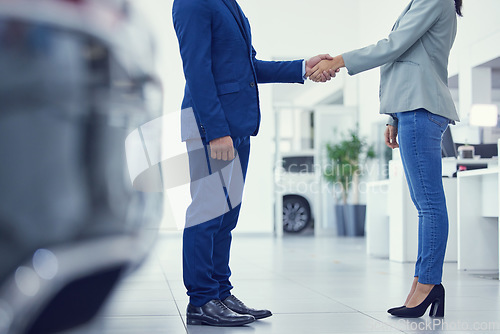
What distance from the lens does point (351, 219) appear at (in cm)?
920

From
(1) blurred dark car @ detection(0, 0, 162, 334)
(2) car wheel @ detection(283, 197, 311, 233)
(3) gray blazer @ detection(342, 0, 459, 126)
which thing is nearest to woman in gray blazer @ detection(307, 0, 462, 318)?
(3) gray blazer @ detection(342, 0, 459, 126)

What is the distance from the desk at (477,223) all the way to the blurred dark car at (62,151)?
3357 millimetres

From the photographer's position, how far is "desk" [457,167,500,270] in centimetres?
421

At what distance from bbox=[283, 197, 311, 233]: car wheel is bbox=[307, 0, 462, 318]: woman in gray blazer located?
758 centimetres

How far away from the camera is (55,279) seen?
1086mm

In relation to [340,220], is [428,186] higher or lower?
higher

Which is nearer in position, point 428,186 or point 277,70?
point 428,186

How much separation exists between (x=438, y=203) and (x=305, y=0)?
26.9 feet

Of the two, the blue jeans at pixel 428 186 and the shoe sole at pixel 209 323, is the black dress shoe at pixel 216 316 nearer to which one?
the shoe sole at pixel 209 323

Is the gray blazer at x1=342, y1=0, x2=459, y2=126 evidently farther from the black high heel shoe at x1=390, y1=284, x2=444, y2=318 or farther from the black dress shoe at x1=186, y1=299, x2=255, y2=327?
the black dress shoe at x1=186, y1=299, x2=255, y2=327

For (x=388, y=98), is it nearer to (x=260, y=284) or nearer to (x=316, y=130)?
(x=260, y=284)

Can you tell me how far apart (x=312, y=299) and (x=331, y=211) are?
7067 millimetres

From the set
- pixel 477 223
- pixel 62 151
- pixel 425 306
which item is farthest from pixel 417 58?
pixel 477 223

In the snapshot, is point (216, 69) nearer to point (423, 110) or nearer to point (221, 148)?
point (221, 148)
